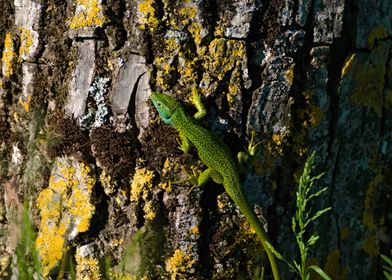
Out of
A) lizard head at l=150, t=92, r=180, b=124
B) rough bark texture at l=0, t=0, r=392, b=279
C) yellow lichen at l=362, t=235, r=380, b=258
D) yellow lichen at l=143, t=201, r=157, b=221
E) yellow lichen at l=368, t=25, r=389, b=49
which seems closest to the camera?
lizard head at l=150, t=92, r=180, b=124

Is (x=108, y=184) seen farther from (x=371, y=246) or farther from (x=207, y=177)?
(x=371, y=246)

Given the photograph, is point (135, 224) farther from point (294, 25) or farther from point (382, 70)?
point (382, 70)

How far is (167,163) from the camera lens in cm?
315

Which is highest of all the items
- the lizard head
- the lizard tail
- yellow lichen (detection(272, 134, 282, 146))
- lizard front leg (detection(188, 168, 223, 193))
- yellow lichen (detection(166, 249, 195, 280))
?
the lizard head

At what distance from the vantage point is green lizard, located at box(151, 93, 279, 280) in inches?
122

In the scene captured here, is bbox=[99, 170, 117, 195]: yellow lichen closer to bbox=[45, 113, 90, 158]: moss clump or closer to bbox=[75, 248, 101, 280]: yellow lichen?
bbox=[45, 113, 90, 158]: moss clump

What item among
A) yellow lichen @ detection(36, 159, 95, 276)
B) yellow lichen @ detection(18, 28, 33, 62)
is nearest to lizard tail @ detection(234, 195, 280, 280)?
yellow lichen @ detection(36, 159, 95, 276)

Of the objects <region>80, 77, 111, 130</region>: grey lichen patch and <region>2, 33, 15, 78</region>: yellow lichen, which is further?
<region>2, 33, 15, 78</region>: yellow lichen

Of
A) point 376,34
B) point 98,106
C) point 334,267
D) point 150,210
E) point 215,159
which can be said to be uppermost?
point 376,34

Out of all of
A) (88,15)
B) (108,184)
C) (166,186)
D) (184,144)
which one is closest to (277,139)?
(184,144)

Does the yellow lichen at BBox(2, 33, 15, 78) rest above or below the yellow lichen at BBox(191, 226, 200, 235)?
above

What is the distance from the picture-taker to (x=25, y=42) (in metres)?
3.36

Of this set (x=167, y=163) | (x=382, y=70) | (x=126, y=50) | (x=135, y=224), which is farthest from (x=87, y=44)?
(x=382, y=70)

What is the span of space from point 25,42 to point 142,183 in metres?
1.03
